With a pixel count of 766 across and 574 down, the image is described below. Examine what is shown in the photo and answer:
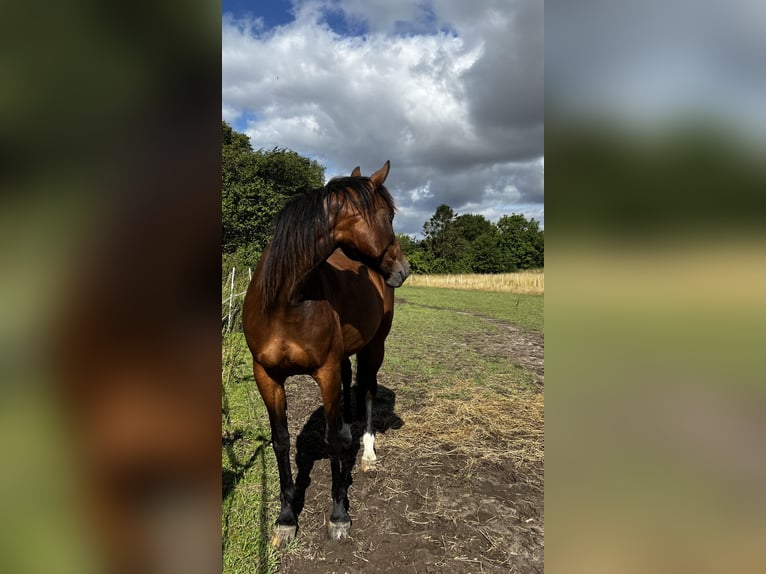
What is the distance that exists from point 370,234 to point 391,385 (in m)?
4.40

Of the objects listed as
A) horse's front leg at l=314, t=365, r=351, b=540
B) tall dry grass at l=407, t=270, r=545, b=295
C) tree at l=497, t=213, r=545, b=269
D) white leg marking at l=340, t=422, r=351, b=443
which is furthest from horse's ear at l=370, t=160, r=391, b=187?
tree at l=497, t=213, r=545, b=269

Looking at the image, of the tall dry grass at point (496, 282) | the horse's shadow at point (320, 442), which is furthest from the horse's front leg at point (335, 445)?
the tall dry grass at point (496, 282)

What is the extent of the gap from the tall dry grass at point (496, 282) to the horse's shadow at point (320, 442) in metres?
17.0

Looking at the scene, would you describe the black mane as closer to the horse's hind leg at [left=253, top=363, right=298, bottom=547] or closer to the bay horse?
the bay horse

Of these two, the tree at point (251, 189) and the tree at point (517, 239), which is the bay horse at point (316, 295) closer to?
the tree at point (251, 189)

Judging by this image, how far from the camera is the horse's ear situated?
2.67 metres

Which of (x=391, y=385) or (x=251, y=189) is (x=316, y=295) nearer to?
(x=391, y=385)

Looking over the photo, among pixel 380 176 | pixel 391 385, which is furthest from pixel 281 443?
pixel 391 385

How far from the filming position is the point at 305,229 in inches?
95.3

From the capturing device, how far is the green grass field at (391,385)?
2.80 metres

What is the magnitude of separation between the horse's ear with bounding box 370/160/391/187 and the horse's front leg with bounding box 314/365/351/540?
1.27 m
